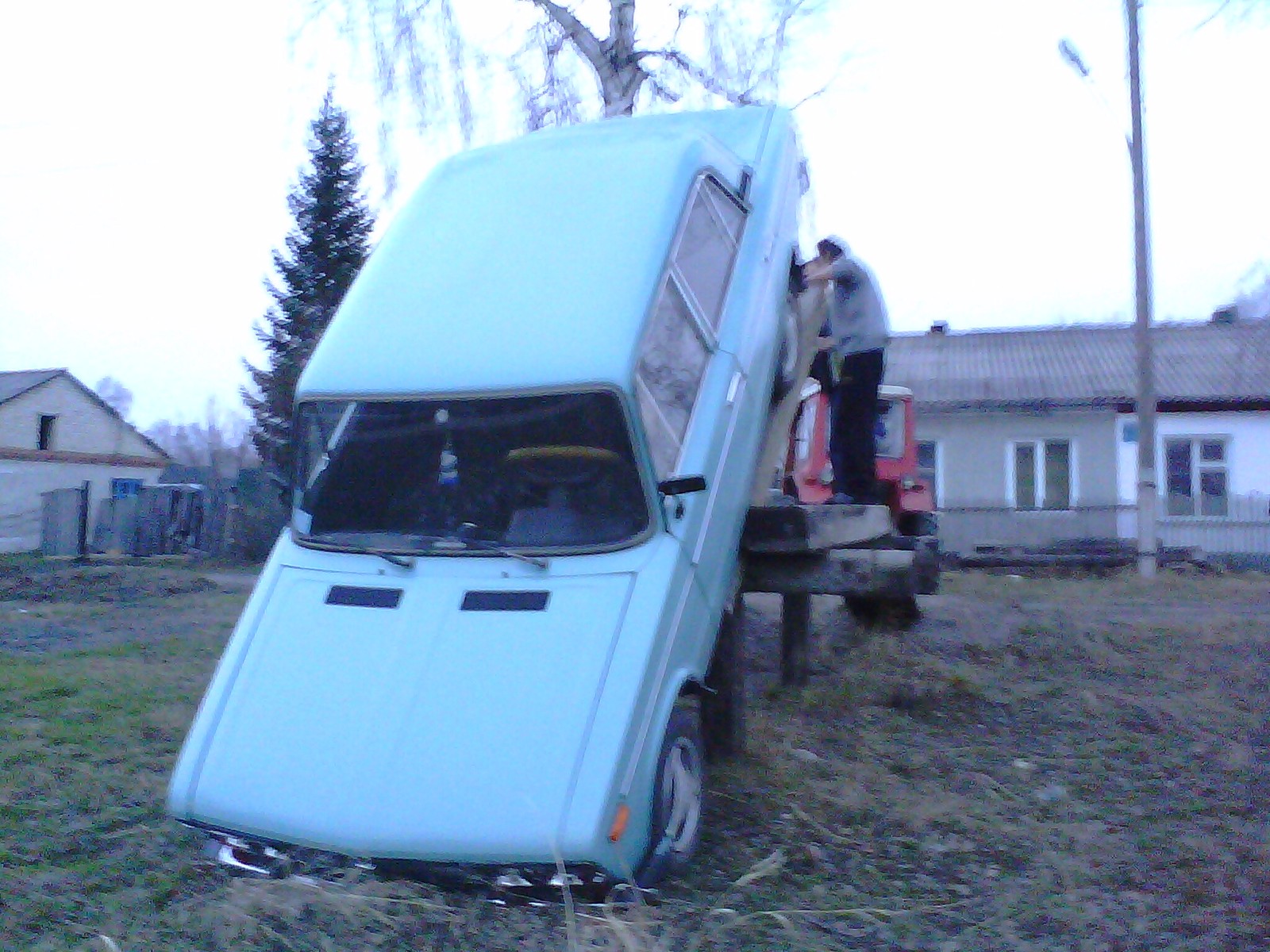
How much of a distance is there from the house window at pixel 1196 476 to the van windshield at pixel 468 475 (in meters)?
19.6

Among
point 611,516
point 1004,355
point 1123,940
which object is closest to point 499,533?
point 611,516

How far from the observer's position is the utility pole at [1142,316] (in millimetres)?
17328

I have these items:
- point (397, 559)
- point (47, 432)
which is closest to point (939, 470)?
point (397, 559)

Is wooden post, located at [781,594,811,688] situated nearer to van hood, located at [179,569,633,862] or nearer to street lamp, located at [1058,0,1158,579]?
van hood, located at [179,569,633,862]

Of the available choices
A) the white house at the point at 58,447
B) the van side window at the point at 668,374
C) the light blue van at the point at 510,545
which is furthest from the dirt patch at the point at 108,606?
the white house at the point at 58,447

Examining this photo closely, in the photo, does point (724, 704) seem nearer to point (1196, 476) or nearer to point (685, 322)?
point (685, 322)

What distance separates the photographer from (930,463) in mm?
23297

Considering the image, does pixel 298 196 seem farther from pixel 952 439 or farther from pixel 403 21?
pixel 952 439

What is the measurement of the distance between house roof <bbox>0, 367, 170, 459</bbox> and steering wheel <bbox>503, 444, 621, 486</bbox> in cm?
3772

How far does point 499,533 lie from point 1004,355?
23.6 m

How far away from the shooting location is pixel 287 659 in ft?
15.5

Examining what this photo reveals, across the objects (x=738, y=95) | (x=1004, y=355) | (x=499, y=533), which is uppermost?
(x=738, y=95)

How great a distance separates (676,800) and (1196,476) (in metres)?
20.6

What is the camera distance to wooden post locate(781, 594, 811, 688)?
25.0 ft
